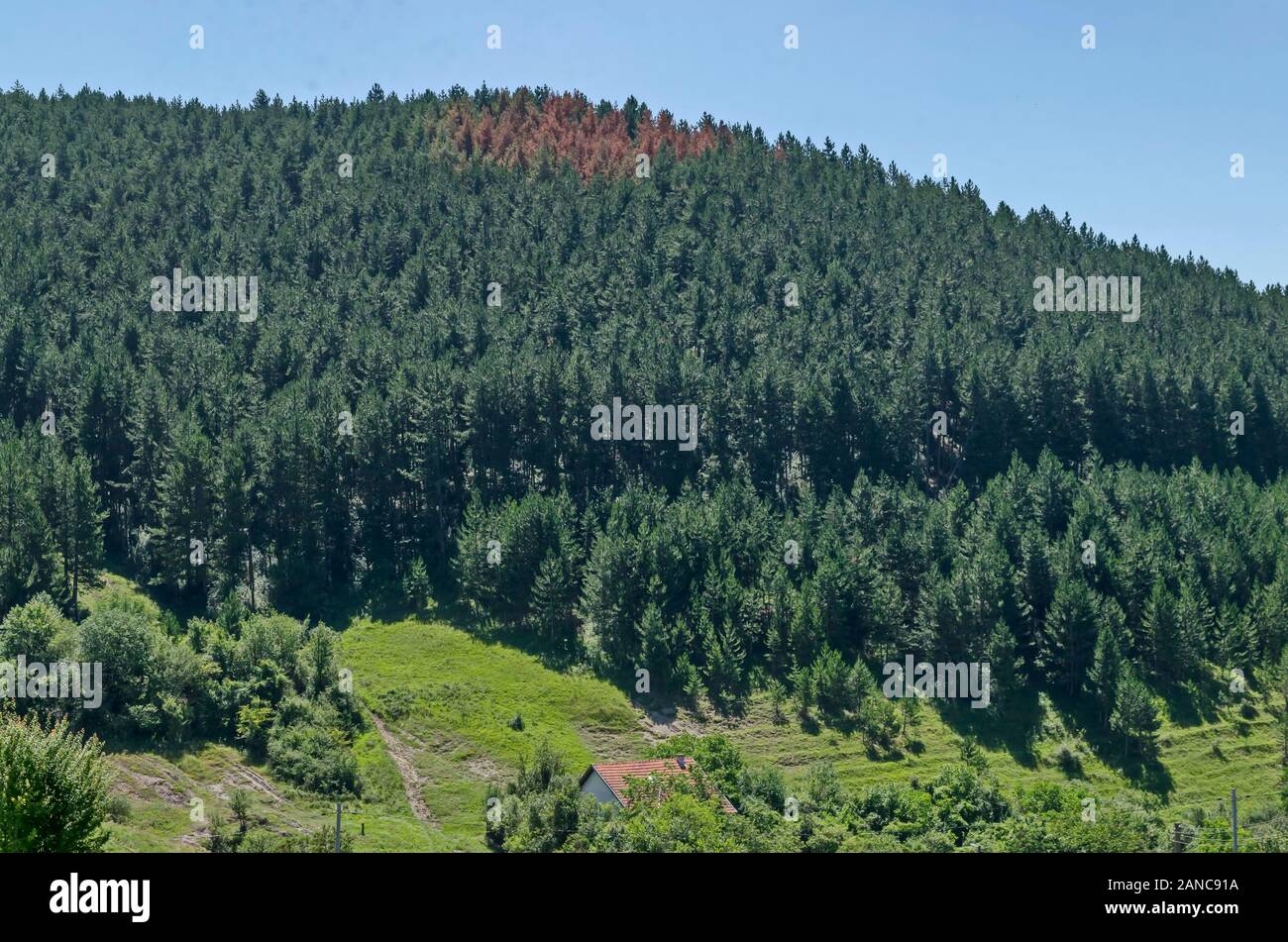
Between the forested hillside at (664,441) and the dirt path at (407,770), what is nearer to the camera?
the dirt path at (407,770)

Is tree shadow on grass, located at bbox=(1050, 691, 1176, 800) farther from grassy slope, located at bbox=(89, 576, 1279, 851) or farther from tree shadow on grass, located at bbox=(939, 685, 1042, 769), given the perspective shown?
tree shadow on grass, located at bbox=(939, 685, 1042, 769)

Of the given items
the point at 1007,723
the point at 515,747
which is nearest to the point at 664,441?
the point at 1007,723

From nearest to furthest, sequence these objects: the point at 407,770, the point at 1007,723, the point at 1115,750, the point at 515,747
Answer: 1. the point at 407,770
2. the point at 515,747
3. the point at 1115,750
4. the point at 1007,723

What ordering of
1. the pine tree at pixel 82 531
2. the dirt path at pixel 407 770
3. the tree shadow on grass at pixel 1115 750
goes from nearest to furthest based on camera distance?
the dirt path at pixel 407 770, the tree shadow on grass at pixel 1115 750, the pine tree at pixel 82 531

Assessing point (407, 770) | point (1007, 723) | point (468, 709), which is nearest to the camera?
point (407, 770)

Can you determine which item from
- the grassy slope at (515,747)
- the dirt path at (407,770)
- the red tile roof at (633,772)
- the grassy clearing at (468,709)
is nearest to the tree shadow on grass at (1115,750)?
the grassy slope at (515,747)

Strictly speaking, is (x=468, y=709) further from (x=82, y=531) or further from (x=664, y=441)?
(x=664, y=441)

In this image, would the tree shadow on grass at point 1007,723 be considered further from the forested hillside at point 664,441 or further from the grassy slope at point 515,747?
the forested hillside at point 664,441

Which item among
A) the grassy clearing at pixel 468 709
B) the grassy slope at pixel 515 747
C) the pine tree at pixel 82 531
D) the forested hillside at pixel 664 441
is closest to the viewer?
the grassy slope at pixel 515 747
